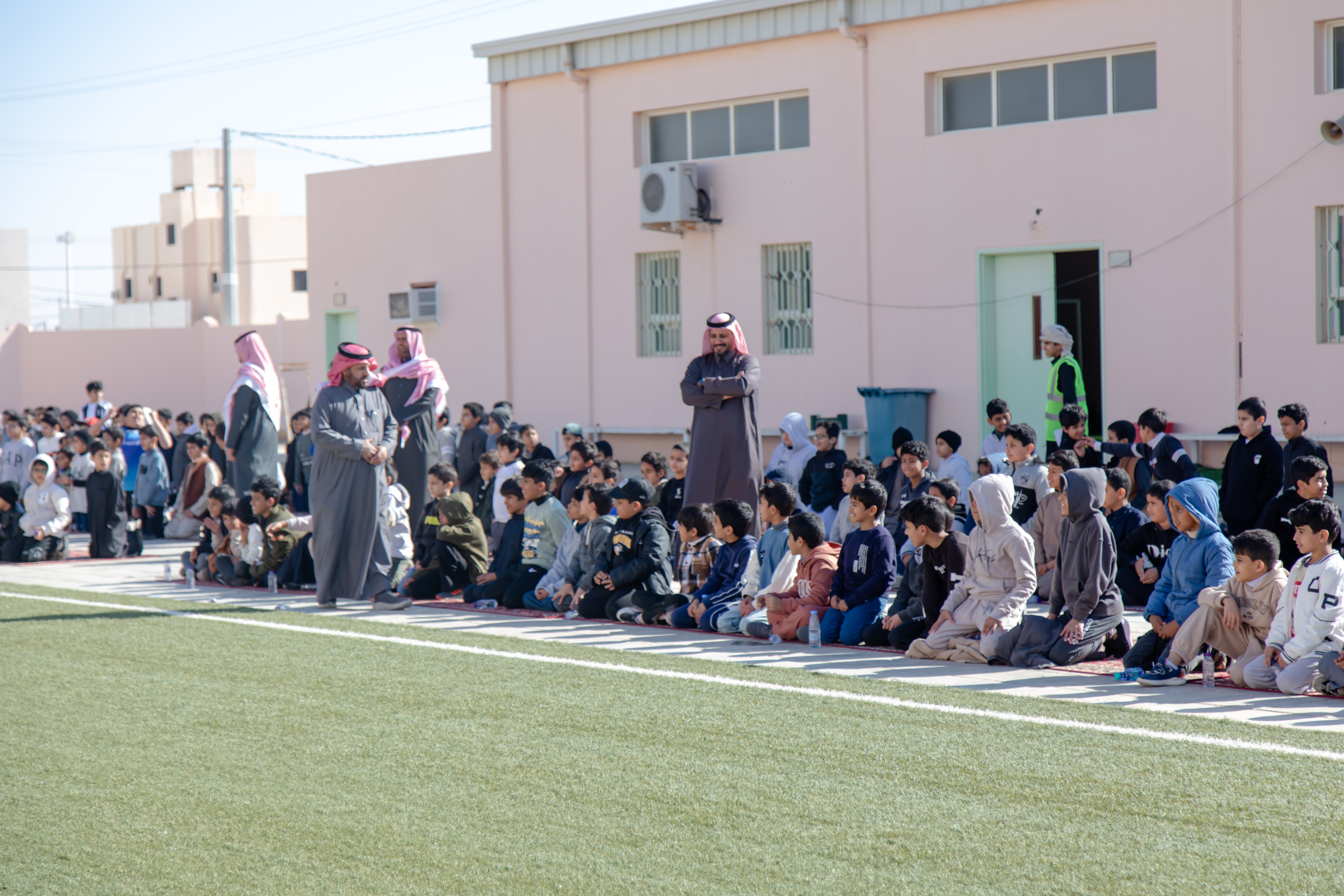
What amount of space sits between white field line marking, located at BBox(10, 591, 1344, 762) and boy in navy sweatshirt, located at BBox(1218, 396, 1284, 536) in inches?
162

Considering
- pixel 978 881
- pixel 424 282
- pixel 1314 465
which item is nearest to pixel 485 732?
pixel 978 881

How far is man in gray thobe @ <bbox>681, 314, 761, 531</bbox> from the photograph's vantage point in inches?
399

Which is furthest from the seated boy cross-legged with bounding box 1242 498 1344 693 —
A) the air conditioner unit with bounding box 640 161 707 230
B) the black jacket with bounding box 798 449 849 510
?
the air conditioner unit with bounding box 640 161 707 230

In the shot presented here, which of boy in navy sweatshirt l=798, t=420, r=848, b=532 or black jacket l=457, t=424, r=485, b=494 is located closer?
boy in navy sweatshirt l=798, t=420, r=848, b=532

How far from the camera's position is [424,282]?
62.6 ft

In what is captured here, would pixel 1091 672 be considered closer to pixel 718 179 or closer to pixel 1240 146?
pixel 1240 146

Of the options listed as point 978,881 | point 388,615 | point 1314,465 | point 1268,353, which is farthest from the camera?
point 1268,353

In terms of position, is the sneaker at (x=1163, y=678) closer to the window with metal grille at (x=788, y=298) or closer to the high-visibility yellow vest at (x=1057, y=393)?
the high-visibility yellow vest at (x=1057, y=393)

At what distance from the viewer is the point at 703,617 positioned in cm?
873

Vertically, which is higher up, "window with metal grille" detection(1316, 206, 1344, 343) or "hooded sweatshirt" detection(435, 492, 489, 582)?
"window with metal grille" detection(1316, 206, 1344, 343)

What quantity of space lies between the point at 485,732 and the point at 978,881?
2.58m

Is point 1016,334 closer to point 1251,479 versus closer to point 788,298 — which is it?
point 788,298

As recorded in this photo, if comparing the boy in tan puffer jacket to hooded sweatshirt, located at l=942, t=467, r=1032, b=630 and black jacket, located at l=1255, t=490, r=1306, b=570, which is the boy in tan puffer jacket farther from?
black jacket, located at l=1255, t=490, r=1306, b=570

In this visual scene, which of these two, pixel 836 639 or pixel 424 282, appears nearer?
pixel 836 639
